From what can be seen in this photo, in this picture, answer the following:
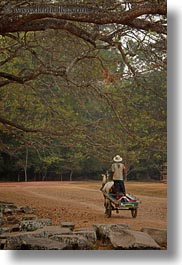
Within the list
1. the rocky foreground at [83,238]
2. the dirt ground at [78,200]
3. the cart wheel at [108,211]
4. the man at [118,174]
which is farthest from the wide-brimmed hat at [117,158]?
the rocky foreground at [83,238]

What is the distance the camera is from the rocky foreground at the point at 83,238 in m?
3.63

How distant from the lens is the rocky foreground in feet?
11.9

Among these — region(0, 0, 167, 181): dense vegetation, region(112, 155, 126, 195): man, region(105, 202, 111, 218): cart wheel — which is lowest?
region(105, 202, 111, 218): cart wheel

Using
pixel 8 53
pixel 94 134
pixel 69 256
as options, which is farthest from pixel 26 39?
pixel 69 256

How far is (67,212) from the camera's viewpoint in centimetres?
384

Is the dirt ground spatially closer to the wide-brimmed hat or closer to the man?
the man

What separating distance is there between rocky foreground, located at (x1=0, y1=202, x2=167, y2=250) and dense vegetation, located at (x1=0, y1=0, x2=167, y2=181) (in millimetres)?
386

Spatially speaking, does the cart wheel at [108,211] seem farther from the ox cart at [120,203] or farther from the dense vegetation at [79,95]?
the dense vegetation at [79,95]

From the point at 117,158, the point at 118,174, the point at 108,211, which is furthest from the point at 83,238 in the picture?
the point at 117,158

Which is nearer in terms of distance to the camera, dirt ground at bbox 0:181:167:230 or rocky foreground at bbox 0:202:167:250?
rocky foreground at bbox 0:202:167:250

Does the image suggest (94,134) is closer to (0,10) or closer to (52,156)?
(52,156)

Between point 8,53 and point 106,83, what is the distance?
80 centimetres

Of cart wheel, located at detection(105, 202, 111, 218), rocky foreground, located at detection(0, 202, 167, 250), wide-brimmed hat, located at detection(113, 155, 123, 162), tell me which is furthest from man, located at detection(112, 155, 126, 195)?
rocky foreground, located at detection(0, 202, 167, 250)

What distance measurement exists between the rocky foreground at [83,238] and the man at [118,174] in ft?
0.90
